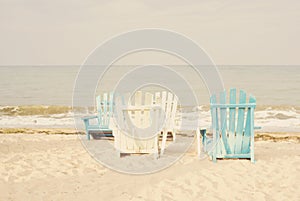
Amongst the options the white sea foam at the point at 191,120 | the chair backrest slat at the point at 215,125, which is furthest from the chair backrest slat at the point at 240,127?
the white sea foam at the point at 191,120

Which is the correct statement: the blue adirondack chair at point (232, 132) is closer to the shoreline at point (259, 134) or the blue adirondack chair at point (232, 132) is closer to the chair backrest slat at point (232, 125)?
the chair backrest slat at point (232, 125)

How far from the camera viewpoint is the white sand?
4586mm

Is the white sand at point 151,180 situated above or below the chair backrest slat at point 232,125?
below

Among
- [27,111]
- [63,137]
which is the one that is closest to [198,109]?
[27,111]

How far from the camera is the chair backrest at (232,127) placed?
5.89 m

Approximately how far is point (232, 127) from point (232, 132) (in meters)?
0.09

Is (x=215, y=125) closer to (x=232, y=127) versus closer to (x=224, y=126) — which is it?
(x=224, y=126)

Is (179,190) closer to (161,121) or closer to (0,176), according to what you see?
(161,121)

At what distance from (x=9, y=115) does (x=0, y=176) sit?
14.9 metres

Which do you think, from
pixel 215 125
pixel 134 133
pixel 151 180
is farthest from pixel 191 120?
pixel 151 180

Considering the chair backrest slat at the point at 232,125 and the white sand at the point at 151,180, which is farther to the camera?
the chair backrest slat at the point at 232,125

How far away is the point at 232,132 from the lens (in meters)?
6.07

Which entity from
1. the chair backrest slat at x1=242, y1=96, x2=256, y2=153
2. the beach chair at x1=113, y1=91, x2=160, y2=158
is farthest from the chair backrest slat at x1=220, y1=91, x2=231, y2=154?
the beach chair at x1=113, y1=91, x2=160, y2=158

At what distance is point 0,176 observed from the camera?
5383 mm
